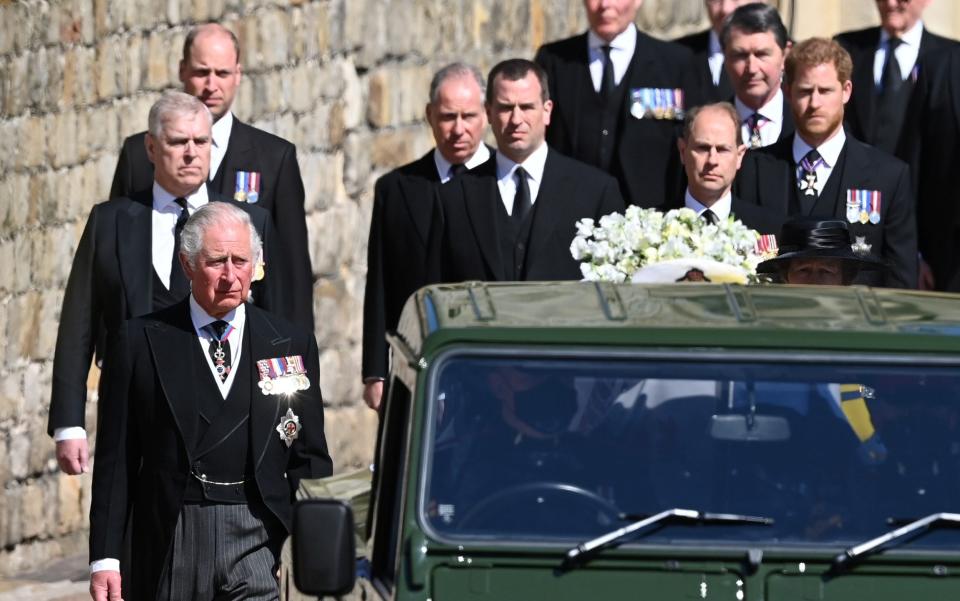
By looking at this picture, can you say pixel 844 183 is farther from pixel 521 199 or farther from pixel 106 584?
pixel 106 584

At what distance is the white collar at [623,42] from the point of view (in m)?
10.8

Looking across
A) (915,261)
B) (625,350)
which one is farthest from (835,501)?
(915,261)

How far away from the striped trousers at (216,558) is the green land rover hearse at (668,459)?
2.06 meters

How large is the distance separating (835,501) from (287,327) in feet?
9.50

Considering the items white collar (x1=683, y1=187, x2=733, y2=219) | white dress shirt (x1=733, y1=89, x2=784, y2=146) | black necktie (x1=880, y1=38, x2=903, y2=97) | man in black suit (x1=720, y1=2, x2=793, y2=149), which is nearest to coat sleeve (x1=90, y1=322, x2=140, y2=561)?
white collar (x1=683, y1=187, x2=733, y2=219)

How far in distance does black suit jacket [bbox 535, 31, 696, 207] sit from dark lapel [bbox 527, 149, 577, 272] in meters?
0.77

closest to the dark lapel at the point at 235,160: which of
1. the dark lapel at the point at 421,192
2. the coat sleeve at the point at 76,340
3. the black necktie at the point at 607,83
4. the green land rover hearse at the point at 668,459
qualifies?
the dark lapel at the point at 421,192

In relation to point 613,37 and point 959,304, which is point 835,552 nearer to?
point 959,304

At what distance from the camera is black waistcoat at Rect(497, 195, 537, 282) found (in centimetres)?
953

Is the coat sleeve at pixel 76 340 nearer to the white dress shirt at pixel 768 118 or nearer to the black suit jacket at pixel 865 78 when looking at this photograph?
the white dress shirt at pixel 768 118

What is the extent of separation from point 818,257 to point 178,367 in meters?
2.10

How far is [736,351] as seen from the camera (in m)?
5.50

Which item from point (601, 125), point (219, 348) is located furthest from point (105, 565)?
point (601, 125)

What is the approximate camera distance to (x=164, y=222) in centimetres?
937
